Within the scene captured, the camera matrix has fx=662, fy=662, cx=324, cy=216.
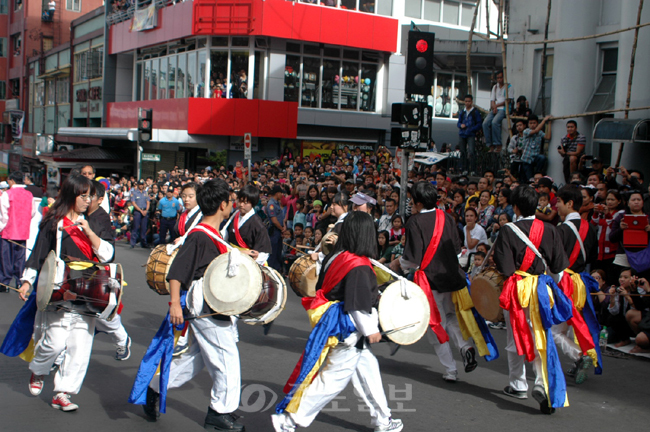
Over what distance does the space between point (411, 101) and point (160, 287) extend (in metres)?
6.72

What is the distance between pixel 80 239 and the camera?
18.0 ft

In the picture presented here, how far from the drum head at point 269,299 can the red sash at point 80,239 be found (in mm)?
1450

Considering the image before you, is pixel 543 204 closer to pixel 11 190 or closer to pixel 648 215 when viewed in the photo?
pixel 648 215

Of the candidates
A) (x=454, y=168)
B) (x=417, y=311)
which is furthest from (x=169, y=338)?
(x=454, y=168)

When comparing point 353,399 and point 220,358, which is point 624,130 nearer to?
point 353,399

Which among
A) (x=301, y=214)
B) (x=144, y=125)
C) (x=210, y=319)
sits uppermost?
(x=144, y=125)

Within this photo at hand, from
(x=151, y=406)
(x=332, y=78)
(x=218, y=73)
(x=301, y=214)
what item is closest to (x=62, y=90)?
(x=218, y=73)

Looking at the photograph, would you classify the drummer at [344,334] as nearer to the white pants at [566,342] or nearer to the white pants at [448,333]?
the white pants at [448,333]

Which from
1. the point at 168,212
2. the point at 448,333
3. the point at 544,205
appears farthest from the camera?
the point at 168,212

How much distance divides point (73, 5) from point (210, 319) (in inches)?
2129

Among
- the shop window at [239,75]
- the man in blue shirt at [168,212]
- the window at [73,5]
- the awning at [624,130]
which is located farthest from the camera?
the window at [73,5]

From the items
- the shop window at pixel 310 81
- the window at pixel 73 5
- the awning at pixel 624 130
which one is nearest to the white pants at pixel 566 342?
the awning at pixel 624 130

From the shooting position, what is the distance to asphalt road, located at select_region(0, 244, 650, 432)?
205 inches

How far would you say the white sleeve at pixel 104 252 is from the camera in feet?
18.0
